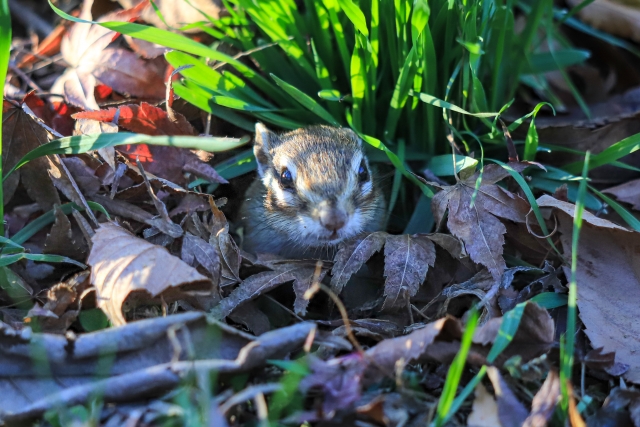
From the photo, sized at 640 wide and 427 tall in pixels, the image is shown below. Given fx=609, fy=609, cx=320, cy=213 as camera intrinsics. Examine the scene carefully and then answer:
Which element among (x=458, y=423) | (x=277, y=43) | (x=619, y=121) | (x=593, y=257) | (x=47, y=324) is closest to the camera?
(x=458, y=423)

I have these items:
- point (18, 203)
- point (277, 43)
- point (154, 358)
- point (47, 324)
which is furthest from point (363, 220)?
point (18, 203)

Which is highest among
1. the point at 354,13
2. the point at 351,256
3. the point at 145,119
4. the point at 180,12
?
the point at 354,13

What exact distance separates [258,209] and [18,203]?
190 cm

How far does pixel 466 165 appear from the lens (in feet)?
14.5

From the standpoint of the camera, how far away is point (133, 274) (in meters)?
3.52

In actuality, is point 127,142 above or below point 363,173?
above

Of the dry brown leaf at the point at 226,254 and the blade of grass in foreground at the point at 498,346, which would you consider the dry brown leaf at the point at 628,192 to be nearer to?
the blade of grass in foreground at the point at 498,346

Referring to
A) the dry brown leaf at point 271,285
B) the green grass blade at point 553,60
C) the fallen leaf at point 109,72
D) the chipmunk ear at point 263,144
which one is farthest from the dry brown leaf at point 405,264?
the fallen leaf at point 109,72

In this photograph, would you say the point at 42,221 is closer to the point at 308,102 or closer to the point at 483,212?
the point at 308,102

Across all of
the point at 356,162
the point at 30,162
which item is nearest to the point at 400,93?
the point at 356,162

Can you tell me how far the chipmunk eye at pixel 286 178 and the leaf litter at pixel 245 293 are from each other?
576 millimetres

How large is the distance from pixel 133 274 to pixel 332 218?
139cm

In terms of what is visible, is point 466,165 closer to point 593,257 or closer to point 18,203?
point 593,257

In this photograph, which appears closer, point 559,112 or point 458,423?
point 458,423
